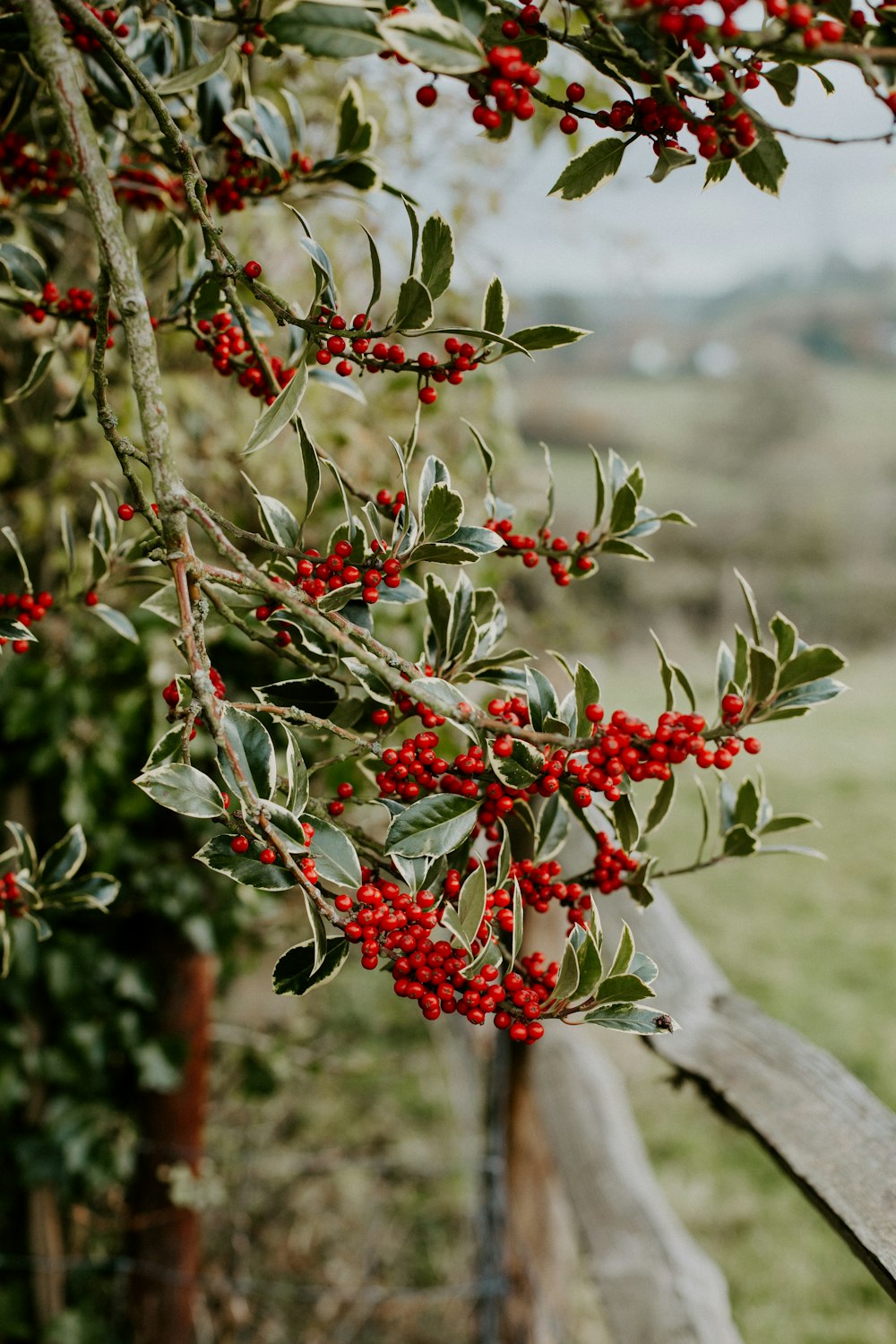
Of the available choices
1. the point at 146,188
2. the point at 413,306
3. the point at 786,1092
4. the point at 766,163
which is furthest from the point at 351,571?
the point at 786,1092

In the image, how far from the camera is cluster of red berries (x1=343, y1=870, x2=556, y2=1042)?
563 mm

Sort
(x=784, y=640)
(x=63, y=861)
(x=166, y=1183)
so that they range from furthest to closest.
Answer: (x=166, y=1183) → (x=63, y=861) → (x=784, y=640)

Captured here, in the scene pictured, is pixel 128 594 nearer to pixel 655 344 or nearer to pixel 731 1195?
pixel 731 1195

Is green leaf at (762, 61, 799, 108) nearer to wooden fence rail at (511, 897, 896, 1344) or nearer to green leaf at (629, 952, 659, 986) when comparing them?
green leaf at (629, 952, 659, 986)

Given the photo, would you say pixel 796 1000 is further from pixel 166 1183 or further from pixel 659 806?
pixel 659 806

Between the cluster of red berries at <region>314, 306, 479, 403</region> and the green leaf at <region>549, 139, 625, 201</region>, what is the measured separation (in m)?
0.13

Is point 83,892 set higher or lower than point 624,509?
lower

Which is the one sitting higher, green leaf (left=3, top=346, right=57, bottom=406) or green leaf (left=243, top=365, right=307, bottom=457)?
green leaf (left=243, top=365, right=307, bottom=457)

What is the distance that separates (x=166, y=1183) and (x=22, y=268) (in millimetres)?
1666

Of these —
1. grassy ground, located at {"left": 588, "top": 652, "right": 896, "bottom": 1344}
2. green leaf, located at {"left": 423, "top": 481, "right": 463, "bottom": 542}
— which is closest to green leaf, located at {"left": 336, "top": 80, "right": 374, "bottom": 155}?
green leaf, located at {"left": 423, "top": 481, "right": 463, "bottom": 542}

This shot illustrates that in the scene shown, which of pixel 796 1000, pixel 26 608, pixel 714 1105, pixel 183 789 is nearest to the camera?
pixel 183 789

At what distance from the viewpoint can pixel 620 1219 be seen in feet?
4.59

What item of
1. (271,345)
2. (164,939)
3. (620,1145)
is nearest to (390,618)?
(271,345)

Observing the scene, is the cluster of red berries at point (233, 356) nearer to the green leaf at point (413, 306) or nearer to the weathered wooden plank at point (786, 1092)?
the green leaf at point (413, 306)
